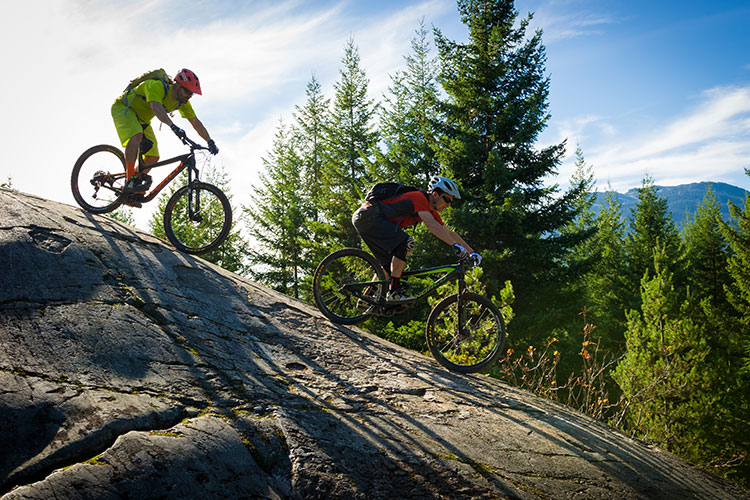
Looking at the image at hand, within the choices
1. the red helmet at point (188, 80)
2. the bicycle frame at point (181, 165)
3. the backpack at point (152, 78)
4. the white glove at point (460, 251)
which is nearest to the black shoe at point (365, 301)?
the white glove at point (460, 251)

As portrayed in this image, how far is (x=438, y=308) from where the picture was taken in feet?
17.8

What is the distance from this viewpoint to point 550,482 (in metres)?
3.12

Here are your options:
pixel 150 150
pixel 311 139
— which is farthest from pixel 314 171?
pixel 150 150

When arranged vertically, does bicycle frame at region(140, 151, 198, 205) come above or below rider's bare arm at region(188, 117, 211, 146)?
below

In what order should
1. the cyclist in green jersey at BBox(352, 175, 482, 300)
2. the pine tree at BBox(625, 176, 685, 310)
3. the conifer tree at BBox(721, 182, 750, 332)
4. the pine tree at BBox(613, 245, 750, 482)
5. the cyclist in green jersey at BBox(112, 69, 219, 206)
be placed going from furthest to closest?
1. the pine tree at BBox(625, 176, 685, 310)
2. the conifer tree at BBox(721, 182, 750, 332)
3. the pine tree at BBox(613, 245, 750, 482)
4. the cyclist in green jersey at BBox(112, 69, 219, 206)
5. the cyclist in green jersey at BBox(352, 175, 482, 300)

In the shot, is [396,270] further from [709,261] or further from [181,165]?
[709,261]

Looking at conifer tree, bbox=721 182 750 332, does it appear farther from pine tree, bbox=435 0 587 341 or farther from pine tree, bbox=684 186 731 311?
pine tree, bbox=435 0 587 341

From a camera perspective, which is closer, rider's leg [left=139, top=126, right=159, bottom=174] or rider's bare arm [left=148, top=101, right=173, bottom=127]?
rider's bare arm [left=148, top=101, right=173, bottom=127]

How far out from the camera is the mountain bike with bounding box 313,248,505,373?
17.2ft

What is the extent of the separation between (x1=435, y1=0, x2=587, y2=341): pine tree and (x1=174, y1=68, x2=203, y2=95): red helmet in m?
10.5

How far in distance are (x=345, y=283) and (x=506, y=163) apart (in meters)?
12.7

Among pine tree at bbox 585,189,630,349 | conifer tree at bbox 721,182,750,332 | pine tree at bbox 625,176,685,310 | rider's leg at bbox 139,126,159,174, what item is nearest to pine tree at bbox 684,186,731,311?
pine tree at bbox 625,176,685,310

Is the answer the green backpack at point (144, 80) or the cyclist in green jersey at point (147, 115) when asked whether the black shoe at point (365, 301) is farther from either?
the green backpack at point (144, 80)

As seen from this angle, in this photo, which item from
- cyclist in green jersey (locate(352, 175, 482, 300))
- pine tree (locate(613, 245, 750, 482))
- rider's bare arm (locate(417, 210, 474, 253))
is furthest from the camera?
pine tree (locate(613, 245, 750, 482))
